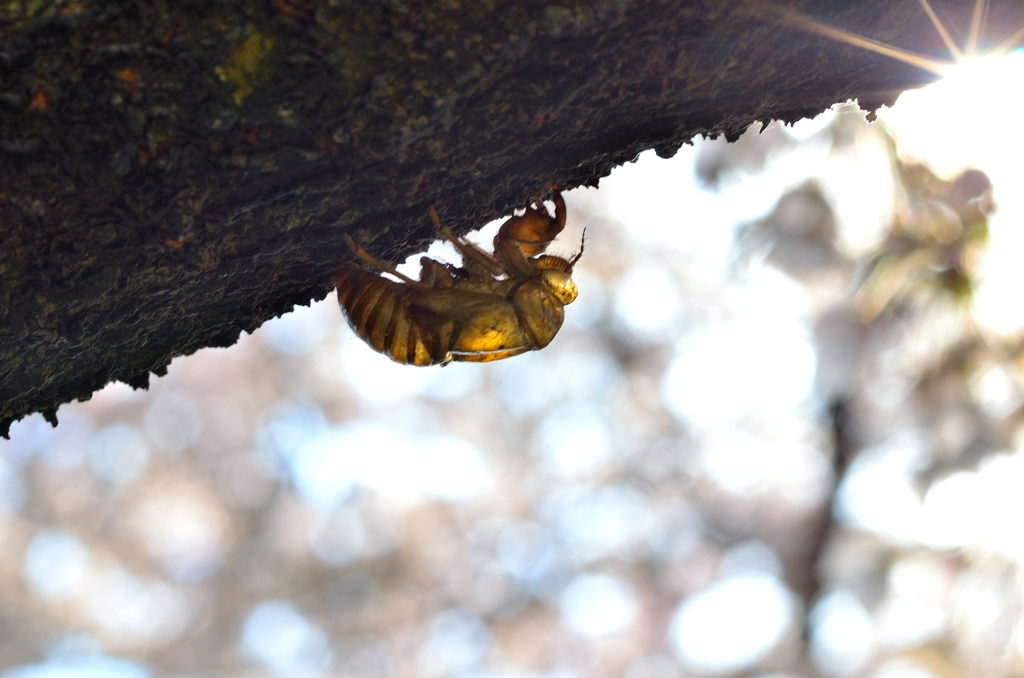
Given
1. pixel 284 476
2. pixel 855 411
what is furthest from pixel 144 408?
pixel 855 411

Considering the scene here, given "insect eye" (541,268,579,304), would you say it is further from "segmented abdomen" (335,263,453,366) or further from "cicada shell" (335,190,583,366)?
"segmented abdomen" (335,263,453,366)

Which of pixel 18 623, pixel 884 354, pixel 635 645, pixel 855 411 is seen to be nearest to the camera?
pixel 884 354

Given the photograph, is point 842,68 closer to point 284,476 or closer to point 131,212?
point 131,212

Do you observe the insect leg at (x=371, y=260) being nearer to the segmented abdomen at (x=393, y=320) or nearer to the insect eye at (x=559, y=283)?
the segmented abdomen at (x=393, y=320)

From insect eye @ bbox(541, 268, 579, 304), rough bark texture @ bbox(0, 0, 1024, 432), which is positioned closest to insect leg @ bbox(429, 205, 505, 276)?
insect eye @ bbox(541, 268, 579, 304)

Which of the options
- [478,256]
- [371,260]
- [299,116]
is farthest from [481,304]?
[299,116]

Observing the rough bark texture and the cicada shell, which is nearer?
the rough bark texture

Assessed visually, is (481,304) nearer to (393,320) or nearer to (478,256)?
(478,256)
